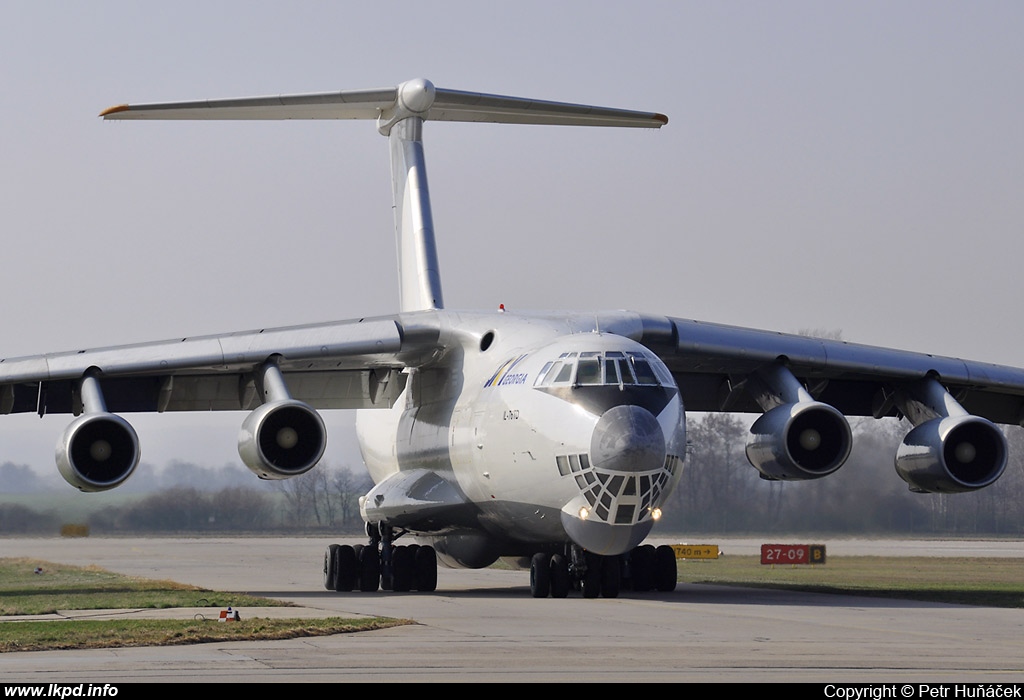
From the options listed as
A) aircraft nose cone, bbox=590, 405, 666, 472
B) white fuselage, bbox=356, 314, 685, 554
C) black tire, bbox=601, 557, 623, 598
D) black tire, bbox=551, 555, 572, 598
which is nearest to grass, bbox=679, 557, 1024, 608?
black tire, bbox=601, 557, 623, 598

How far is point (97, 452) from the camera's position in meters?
15.4

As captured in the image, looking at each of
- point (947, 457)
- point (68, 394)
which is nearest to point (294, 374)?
point (68, 394)

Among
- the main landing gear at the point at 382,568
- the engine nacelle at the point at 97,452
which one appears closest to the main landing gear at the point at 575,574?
the main landing gear at the point at 382,568

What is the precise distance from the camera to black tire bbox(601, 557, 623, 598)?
15.3 meters

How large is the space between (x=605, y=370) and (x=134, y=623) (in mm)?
5320

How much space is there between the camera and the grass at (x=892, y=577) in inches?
666

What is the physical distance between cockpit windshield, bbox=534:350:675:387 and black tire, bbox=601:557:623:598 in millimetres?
2136

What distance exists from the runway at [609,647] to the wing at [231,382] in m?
1.86

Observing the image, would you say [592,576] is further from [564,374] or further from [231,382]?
[231,382]

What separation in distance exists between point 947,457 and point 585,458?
5.26 meters

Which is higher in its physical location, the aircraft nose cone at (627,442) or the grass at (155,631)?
the aircraft nose cone at (627,442)

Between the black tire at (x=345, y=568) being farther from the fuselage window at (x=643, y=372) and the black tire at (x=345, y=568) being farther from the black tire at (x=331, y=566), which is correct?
the fuselage window at (x=643, y=372)

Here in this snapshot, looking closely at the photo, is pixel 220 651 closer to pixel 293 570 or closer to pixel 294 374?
pixel 294 374

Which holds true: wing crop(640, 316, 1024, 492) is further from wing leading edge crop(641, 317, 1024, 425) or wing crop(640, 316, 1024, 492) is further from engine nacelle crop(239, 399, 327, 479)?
engine nacelle crop(239, 399, 327, 479)
